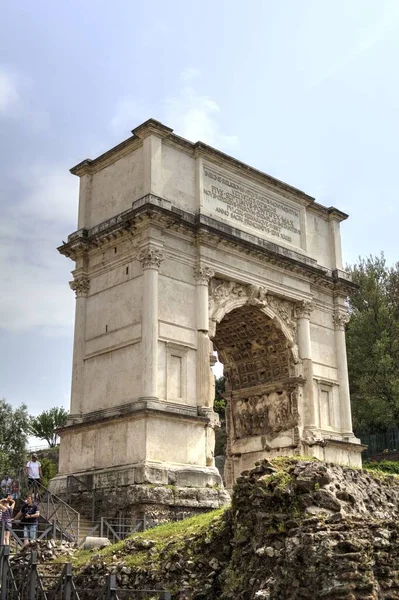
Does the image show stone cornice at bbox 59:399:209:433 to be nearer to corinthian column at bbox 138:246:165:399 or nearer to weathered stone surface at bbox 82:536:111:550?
corinthian column at bbox 138:246:165:399

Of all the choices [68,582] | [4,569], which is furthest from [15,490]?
[68,582]

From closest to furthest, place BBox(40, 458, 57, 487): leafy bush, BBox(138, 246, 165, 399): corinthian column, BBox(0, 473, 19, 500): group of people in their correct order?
BBox(138, 246, 165, 399): corinthian column, BBox(0, 473, 19, 500): group of people, BBox(40, 458, 57, 487): leafy bush

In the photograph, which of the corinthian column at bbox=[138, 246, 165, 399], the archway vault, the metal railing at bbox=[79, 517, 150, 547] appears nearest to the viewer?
the metal railing at bbox=[79, 517, 150, 547]

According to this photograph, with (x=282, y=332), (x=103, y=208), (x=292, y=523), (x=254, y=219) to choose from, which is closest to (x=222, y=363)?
(x=282, y=332)

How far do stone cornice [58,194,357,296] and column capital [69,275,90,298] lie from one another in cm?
83

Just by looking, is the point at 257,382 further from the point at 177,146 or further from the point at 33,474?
the point at 33,474

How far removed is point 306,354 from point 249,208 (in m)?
5.35

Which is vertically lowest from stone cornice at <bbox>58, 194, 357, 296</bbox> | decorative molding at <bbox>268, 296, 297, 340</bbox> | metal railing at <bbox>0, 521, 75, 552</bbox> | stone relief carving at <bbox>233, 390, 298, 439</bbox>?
metal railing at <bbox>0, 521, 75, 552</bbox>

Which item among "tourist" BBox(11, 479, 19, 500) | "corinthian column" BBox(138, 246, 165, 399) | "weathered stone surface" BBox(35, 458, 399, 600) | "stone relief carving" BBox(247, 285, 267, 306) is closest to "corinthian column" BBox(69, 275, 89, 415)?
"tourist" BBox(11, 479, 19, 500)

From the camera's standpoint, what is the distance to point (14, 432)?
48.8 meters

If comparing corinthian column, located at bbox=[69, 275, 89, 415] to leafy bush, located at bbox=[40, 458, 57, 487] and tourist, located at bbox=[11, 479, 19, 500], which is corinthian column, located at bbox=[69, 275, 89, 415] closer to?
tourist, located at bbox=[11, 479, 19, 500]

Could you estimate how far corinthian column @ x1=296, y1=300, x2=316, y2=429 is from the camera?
25.2 meters

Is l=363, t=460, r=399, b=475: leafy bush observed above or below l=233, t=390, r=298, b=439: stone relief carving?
below

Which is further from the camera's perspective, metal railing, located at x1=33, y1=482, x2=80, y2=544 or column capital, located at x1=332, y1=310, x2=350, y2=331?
A: column capital, located at x1=332, y1=310, x2=350, y2=331
